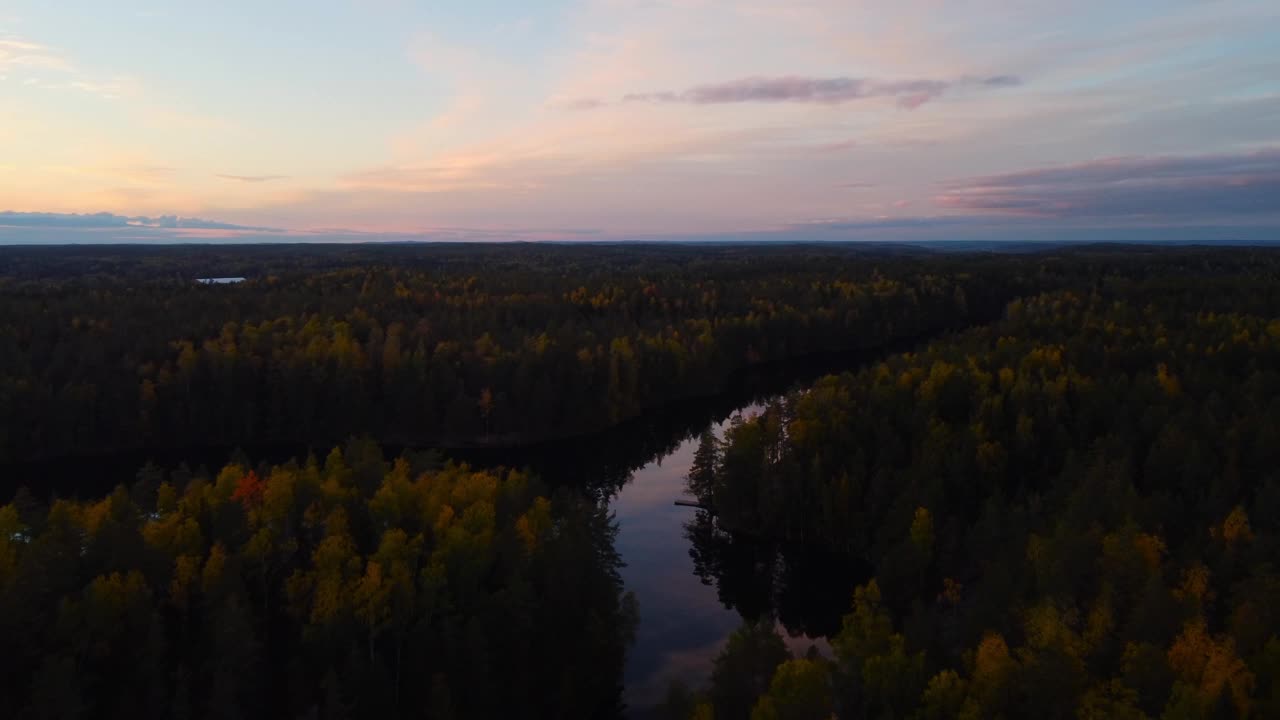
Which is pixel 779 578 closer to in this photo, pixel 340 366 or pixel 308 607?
pixel 308 607

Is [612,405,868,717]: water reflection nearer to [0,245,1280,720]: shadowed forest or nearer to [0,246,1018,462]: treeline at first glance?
[0,245,1280,720]: shadowed forest

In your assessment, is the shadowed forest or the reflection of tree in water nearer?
the shadowed forest

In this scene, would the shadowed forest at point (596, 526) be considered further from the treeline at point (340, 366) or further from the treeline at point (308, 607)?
the treeline at point (340, 366)

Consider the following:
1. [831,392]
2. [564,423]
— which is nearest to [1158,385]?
Result: [831,392]

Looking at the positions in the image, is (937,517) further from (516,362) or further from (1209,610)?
(516,362)

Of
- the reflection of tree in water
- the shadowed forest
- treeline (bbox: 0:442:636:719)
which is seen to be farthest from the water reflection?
treeline (bbox: 0:442:636:719)

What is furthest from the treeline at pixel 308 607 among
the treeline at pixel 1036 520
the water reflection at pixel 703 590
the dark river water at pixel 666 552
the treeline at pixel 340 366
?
the treeline at pixel 340 366
